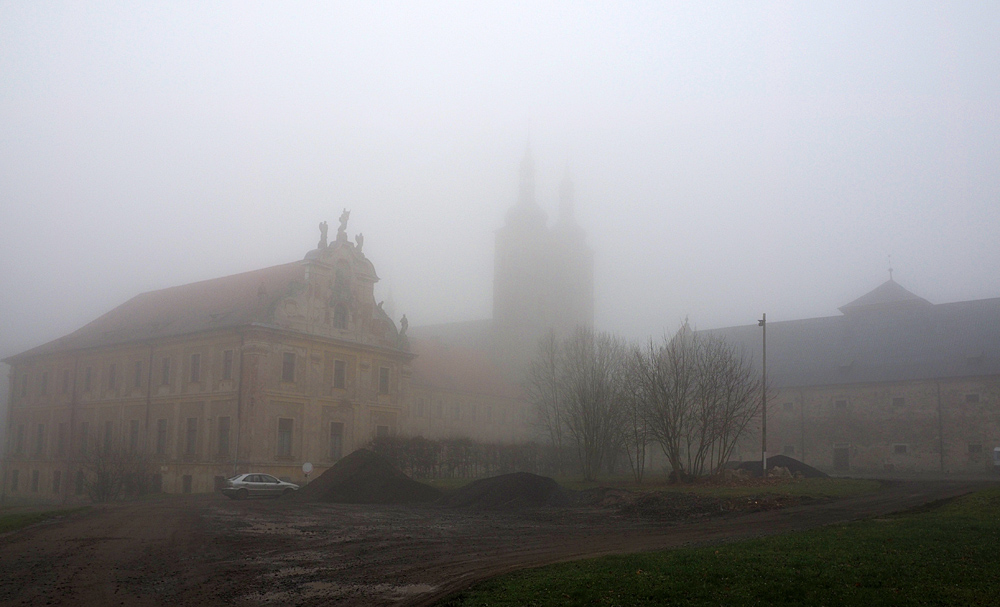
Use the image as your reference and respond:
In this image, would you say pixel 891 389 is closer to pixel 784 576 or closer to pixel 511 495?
pixel 511 495

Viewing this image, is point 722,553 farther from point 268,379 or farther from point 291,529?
point 268,379

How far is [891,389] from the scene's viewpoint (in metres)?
62.3

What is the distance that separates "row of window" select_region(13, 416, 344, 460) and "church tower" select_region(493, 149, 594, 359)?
119 feet

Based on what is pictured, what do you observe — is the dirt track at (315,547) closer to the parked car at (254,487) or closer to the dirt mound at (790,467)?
the parked car at (254,487)

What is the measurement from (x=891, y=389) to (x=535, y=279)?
38641 mm

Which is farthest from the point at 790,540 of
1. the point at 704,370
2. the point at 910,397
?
the point at 910,397

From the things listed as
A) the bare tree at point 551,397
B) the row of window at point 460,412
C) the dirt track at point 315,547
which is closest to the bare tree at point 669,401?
the dirt track at point 315,547

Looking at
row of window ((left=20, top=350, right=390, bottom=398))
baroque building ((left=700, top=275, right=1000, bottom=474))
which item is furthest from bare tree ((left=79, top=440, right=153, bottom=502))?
baroque building ((left=700, top=275, right=1000, bottom=474))

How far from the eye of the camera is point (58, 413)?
195 ft

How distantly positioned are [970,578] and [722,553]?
390 cm

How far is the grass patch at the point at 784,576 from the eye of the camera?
36.0 feet

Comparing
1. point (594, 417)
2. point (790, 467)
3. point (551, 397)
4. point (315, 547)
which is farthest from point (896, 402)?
point (315, 547)

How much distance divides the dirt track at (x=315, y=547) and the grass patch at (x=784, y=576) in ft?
5.49

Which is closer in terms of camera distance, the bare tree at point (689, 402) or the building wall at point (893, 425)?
the bare tree at point (689, 402)
